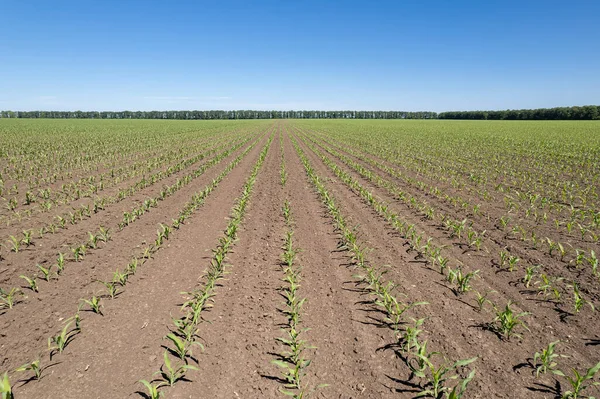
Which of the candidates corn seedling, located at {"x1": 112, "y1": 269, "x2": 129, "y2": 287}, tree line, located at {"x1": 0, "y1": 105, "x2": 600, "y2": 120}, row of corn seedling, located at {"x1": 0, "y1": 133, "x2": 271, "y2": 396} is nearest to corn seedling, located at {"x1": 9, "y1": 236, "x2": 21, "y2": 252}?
row of corn seedling, located at {"x1": 0, "y1": 133, "x2": 271, "y2": 396}

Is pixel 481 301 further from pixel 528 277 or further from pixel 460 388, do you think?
pixel 460 388

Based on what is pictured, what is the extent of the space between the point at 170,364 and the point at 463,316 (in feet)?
14.0

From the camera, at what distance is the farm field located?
3562 millimetres

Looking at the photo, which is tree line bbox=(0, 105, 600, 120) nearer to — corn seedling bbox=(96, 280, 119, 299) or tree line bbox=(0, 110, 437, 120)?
tree line bbox=(0, 110, 437, 120)

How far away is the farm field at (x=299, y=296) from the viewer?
140 inches

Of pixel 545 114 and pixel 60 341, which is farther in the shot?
pixel 545 114

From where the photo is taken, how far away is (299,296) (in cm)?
532

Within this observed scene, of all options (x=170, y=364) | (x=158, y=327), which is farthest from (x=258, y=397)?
(x=158, y=327)

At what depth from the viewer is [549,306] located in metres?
4.93

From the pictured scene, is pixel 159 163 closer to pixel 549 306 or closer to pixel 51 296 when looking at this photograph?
pixel 51 296

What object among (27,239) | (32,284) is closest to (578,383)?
(32,284)

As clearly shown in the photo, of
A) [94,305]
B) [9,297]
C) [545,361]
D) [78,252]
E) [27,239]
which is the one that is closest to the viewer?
[545,361]

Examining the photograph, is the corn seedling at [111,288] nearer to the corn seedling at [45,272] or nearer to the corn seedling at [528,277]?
the corn seedling at [45,272]

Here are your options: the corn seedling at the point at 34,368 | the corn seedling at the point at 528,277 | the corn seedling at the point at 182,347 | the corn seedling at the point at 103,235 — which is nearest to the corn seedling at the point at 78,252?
the corn seedling at the point at 103,235
